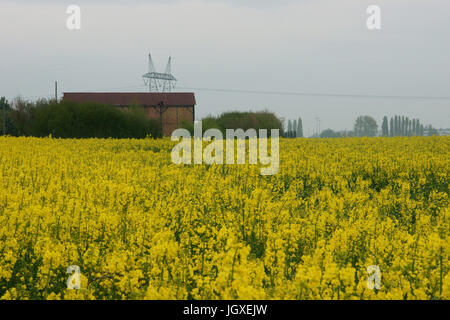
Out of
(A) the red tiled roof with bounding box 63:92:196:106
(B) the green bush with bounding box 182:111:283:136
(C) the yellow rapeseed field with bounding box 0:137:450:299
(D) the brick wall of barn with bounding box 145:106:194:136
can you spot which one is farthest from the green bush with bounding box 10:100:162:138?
(C) the yellow rapeseed field with bounding box 0:137:450:299

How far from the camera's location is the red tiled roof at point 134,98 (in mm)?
50281

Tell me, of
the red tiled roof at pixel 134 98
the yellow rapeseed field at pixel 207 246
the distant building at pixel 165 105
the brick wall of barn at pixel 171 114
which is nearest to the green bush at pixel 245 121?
the brick wall of barn at pixel 171 114

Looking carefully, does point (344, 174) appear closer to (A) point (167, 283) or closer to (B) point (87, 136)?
(A) point (167, 283)

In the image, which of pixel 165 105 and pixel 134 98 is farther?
pixel 134 98

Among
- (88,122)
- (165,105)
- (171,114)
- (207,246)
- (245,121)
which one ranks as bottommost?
(207,246)

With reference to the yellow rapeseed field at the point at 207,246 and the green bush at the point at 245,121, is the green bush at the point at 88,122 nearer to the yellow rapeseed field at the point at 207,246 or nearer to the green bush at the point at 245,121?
the green bush at the point at 245,121

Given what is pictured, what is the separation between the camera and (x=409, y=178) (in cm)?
1181

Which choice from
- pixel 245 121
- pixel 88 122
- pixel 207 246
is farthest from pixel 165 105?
pixel 207 246

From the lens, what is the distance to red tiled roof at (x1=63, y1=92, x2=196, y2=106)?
50.3m

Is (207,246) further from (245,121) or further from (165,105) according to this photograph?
(165,105)

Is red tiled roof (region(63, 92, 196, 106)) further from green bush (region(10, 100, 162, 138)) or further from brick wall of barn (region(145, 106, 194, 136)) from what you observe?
green bush (region(10, 100, 162, 138))

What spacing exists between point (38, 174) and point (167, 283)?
7327 mm

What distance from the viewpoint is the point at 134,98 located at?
50.7 m

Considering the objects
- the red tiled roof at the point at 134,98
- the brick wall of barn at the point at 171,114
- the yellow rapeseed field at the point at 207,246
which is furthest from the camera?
the red tiled roof at the point at 134,98
